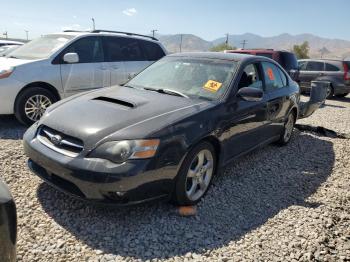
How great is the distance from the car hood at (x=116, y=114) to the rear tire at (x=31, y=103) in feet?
7.04

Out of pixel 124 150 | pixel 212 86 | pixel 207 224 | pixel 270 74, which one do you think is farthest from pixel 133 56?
pixel 207 224

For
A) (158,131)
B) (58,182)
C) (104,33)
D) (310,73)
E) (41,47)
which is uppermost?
(104,33)

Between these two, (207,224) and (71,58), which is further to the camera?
(71,58)

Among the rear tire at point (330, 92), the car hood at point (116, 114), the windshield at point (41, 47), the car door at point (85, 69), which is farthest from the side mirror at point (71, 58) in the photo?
the rear tire at point (330, 92)

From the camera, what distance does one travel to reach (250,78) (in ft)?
15.4

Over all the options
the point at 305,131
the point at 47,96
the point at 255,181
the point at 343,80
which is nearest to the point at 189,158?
the point at 255,181

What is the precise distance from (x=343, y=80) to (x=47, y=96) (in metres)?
11.6

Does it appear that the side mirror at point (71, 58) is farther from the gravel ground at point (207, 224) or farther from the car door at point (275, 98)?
the car door at point (275, 98)

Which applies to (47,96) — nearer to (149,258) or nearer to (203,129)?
(203,129)

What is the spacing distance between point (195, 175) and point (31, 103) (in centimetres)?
364

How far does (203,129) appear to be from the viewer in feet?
11.8

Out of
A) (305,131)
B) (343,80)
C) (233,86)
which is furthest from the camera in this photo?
(343,80)

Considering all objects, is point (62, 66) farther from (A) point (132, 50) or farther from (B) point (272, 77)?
(B) point (272, 77)

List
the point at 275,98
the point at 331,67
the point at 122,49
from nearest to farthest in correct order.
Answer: the point at 275,98
the point at 122,49
the point at 331,67
